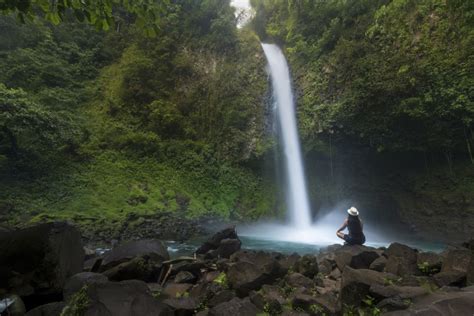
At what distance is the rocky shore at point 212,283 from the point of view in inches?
129

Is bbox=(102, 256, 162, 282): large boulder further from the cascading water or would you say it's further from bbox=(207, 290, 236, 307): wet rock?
the cascading water

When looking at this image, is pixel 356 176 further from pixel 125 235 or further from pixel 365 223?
pixel 125 235

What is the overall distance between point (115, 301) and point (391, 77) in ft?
56.8

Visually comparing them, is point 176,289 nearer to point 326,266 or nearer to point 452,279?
point 326,266

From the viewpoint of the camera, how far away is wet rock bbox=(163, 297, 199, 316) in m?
3.81

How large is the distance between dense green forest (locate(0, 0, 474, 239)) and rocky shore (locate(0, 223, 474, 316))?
914 centimetres

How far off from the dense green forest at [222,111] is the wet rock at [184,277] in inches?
354

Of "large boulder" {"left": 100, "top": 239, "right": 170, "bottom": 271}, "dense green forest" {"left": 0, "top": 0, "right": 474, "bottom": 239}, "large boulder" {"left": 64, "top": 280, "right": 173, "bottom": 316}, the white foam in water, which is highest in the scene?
"dense green forest" {"left": 0, "top": 0, "right": 474, "bottom": 239}

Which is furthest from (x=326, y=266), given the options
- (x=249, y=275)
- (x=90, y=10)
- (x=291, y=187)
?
(x=291, y=187)

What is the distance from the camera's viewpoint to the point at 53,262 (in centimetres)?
388

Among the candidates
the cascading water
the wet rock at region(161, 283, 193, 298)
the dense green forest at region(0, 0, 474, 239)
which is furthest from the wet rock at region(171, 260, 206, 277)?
the cascading water

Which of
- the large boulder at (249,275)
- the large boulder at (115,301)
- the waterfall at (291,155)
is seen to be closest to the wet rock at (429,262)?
the large boulder at (249,275)

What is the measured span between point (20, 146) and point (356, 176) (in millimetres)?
19280

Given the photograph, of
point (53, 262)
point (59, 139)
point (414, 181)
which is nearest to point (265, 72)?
point (414, 181)
